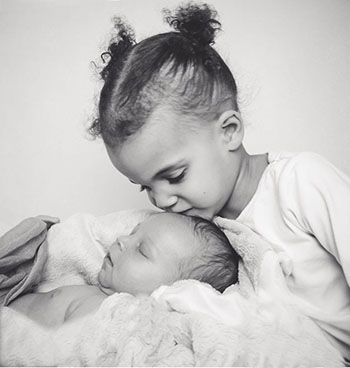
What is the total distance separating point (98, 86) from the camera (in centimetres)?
182

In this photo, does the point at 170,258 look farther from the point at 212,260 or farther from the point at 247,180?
the point at 247,180

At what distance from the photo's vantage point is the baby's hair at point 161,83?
3.46 feet

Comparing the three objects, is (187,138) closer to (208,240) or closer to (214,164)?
(214,164)

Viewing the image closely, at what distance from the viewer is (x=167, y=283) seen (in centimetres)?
107

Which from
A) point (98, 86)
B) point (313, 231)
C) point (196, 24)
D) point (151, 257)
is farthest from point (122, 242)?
point (98, 86)

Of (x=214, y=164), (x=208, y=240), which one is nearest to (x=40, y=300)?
(x=208, y=240)

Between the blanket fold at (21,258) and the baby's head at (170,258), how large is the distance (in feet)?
0.63

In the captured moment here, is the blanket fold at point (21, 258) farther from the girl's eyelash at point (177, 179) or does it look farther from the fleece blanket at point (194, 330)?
the girl's eyelash at point (177, 179)

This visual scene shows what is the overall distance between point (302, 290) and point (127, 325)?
0.44 meters

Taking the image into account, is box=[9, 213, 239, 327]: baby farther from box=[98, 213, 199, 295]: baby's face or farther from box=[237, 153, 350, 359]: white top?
box=[237, 153, 350, 359]: white top

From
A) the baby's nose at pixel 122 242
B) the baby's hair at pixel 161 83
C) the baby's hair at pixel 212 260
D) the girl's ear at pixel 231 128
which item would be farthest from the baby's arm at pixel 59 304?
the girl's ear at pixel 231 128

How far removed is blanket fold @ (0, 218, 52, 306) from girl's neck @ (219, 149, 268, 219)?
1.78 ft

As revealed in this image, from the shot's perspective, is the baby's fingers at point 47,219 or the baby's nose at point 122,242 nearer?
the baby's nose at point 122,242

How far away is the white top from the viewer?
99 cm
